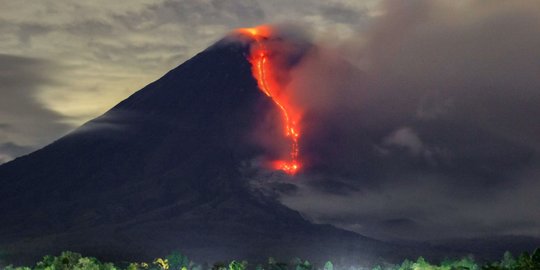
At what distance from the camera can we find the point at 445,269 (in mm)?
146375

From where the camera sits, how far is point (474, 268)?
555ft

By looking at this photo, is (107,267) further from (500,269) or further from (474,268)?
(500,269)

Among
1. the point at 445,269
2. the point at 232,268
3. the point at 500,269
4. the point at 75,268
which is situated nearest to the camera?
the point at 500,269

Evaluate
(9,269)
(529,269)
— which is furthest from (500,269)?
(9,269)

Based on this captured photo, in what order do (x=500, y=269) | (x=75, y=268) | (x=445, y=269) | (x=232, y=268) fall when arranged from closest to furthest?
(x=500, y=269) → (x=445, y=269) → (x=75, y=268) → (x=232, y=268)

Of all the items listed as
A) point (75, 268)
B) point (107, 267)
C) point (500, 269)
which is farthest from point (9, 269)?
point (500, 269)

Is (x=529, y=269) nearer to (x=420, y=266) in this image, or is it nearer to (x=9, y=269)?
(x=420, y=266)

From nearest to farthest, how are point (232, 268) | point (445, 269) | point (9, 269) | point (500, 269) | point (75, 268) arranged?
1. point (500, 269)
2. point (445, 269)
3. point (75, 268)
4. point (232, 268)
5. point (9, 269)

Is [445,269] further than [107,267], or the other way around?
[107,267]

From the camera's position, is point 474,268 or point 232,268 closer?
point 474,268

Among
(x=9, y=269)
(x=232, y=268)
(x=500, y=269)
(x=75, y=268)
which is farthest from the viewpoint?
(x=9, y=269)

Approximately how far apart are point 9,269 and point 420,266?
81658mm

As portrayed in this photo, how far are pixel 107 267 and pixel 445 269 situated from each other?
70.1m

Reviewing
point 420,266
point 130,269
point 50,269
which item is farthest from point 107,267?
point 420,266
